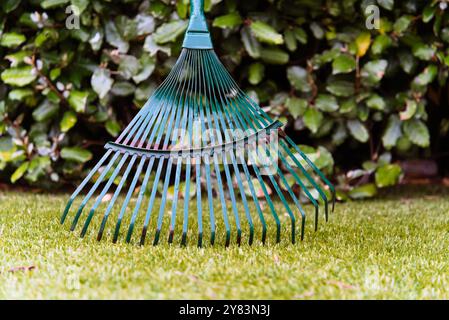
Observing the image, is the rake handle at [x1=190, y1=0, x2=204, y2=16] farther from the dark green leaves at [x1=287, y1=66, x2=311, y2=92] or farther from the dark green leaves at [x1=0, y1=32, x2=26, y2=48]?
the dark green leaves at [x1=0, y1=32, x2=26, y2=48]

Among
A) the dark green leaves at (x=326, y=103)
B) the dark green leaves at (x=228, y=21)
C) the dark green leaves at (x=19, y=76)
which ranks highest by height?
the dark green leaves at (x=228, y=21)

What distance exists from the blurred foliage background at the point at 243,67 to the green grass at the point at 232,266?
32.8 inches

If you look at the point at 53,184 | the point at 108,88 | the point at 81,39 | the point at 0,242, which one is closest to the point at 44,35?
the point at 81,39

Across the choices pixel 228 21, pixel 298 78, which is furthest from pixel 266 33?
pixel 298 78

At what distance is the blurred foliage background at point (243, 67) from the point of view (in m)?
3.19

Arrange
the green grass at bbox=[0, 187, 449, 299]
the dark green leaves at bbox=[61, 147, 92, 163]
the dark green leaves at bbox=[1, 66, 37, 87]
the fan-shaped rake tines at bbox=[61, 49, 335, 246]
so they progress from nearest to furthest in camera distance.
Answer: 1. the green grass at bbox=[0, 187, 449, 299]
2. the fan-shaped rake tines at bbox=[61, 49, 335, 246]
3. the dark green leaves at bbox=[1, 66, 37, 87]
4. the dark green leaves at bbox=[61, 147, 92, 163]

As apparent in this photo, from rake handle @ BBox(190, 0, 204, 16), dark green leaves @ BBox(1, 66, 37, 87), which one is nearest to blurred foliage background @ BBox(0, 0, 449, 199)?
dark green leaves @ BBox(1, 66, 37, 87)

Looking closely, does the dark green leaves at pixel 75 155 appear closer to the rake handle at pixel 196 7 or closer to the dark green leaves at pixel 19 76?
the dark green leaves at pixel 19 76

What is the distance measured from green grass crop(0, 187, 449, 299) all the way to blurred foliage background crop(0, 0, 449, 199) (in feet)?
2.73

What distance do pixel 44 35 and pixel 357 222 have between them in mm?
1820

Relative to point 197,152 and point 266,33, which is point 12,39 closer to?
point 266,33

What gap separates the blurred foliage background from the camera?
126 inches

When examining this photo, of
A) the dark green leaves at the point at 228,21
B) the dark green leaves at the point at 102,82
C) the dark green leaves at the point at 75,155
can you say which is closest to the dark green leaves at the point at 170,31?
the dark green leaves at the point at 228,21

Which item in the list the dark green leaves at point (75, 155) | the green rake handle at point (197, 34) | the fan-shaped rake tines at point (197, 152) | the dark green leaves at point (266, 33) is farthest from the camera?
the dark green leaves at point (75, 155)
